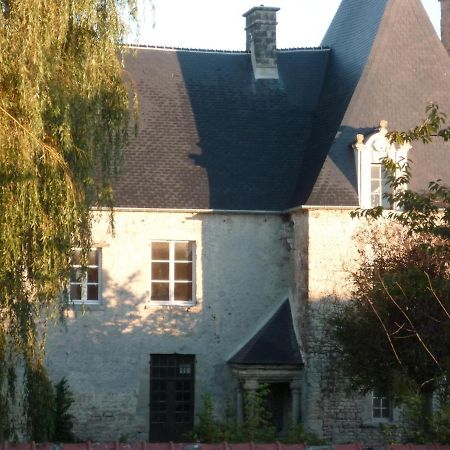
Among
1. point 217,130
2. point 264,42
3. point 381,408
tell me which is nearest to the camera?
point 381,408

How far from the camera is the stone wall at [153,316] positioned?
25672mm

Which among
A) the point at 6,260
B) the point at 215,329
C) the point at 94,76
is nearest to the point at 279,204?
the point at 215,329

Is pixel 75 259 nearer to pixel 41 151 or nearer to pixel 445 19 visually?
pixel 41 151

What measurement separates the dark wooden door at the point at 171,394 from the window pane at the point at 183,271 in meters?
1.78

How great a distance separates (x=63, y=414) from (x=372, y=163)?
860 cm

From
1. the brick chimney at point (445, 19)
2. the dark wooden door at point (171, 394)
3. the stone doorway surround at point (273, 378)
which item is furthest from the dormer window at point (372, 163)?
the brick chimney at point (445, 19)

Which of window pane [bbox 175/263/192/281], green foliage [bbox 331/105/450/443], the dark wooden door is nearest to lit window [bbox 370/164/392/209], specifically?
green foliage [bbox 331/105/450/443]

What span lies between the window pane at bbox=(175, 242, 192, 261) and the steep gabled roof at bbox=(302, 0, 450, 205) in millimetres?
2806

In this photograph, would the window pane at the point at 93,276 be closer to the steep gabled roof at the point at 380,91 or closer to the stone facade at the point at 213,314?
the stone facade at the point at 213,314

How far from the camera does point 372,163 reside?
992 inches

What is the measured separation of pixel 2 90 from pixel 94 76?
5.46 ft

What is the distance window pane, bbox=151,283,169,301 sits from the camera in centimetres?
2644

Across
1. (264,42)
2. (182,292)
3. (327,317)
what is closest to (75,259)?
(327,317)

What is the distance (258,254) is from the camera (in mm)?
26609
